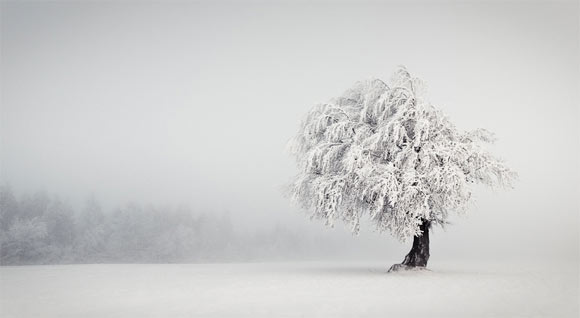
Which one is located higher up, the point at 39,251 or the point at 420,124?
the point at 420,124

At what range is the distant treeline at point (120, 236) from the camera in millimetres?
48094

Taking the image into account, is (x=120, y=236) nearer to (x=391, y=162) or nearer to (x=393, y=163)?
(x=393, y=163)

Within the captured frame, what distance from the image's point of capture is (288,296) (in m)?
16.4

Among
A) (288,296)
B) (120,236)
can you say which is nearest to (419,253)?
(288,296)

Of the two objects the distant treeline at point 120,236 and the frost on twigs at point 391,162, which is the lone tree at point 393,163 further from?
the distant treeline at point 120,236

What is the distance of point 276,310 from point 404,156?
13539 millimetres

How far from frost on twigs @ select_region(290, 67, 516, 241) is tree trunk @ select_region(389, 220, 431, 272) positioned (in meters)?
0.71

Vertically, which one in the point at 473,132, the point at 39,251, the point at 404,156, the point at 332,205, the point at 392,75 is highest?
the point at 392,75

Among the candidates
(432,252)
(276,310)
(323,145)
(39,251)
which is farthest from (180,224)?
(276,310)

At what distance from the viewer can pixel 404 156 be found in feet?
83.1

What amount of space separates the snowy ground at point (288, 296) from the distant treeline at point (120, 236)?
27412 mm

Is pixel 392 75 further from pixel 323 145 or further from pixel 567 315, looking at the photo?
pixel 567 315

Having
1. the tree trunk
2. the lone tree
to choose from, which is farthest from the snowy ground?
the lone tree

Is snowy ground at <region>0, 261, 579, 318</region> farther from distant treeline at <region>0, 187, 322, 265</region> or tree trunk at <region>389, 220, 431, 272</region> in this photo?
distant treeline at <region>0, 187, 322, 265</region>
